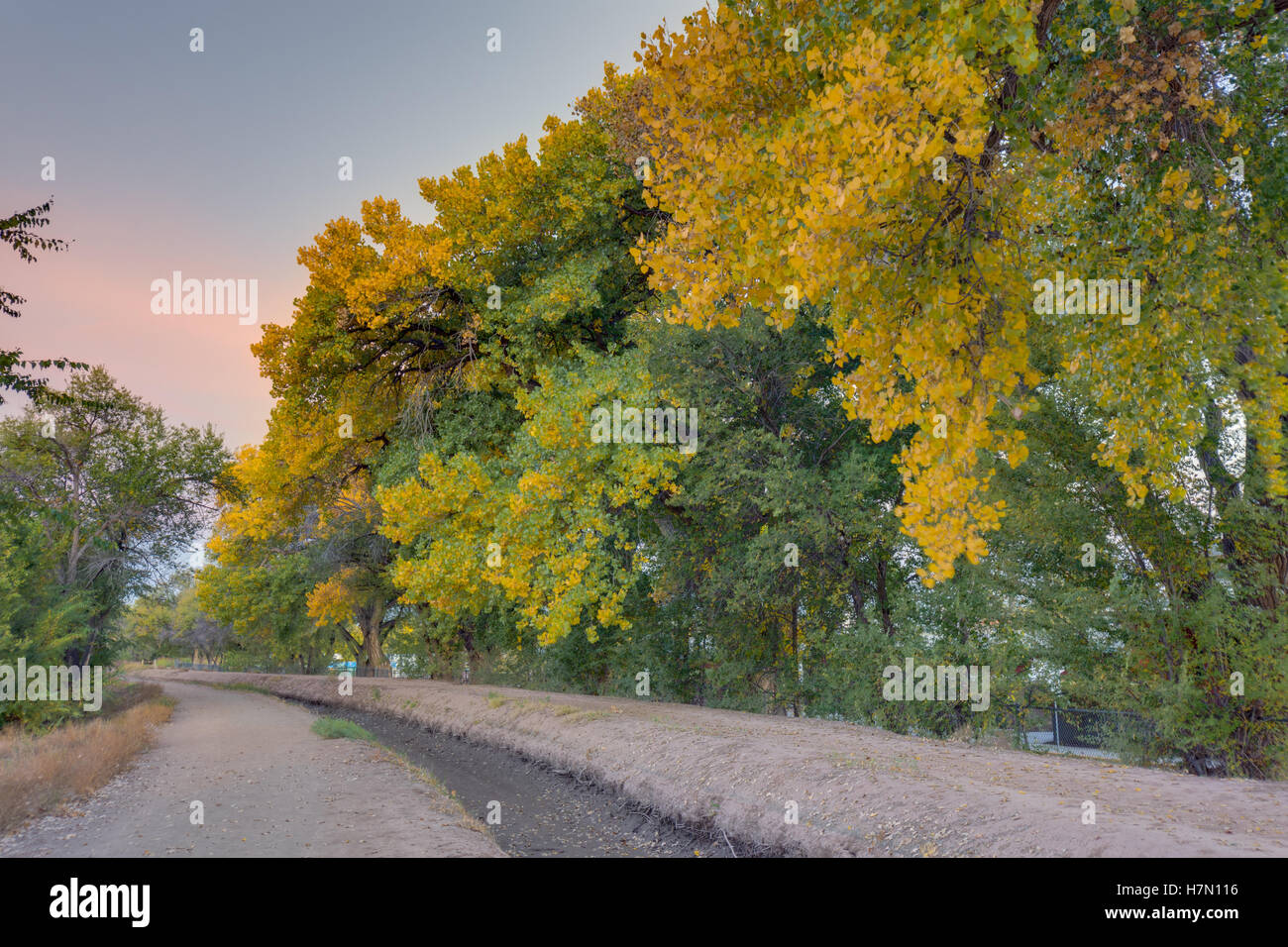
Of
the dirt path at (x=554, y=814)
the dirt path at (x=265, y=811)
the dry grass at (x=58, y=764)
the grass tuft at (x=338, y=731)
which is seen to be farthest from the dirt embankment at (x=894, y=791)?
the dry grass at (x=58, y=764)

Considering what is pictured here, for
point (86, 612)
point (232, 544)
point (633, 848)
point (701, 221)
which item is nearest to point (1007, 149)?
point (701, 221)

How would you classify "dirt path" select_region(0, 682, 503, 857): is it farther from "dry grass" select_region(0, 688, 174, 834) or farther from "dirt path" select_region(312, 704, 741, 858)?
"dirt path" select_region(312, 704, 741, 858)

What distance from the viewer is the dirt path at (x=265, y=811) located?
318 inches

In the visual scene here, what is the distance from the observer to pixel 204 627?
64438mm

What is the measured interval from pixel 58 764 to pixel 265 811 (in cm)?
536

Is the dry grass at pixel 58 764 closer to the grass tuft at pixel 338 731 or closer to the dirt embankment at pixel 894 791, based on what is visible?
the grass tuft at pixel 338 731

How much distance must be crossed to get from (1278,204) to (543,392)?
1309cm

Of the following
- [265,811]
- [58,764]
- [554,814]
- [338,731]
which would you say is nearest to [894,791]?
[554,814]

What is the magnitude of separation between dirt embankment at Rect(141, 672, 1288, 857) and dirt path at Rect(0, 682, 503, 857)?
288 centimetres

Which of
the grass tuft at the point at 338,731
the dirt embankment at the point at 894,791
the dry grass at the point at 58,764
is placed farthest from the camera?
the grass tuft at the point at 338,731

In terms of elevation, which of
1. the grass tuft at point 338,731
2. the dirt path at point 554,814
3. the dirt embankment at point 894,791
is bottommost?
the grass tuft at point 338,731

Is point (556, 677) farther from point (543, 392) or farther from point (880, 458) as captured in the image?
point (880, 458)

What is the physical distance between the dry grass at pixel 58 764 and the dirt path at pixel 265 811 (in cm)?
35

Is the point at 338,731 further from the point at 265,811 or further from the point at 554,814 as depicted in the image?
the point at 554,814
